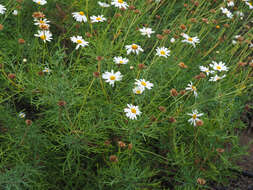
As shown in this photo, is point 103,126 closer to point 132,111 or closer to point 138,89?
point 132,111

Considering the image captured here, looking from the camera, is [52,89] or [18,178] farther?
[52,89]

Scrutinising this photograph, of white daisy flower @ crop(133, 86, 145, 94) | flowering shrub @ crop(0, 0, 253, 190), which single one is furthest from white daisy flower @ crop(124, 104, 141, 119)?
white daisy flower @ crop(133, 86, 145, 94)

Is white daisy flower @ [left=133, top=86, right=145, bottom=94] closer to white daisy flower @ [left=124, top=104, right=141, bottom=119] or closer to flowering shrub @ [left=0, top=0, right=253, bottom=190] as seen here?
flowering shrub @ [left=0, top=0, right=253, bottom=190]

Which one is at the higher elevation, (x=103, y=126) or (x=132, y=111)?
(x=132, y=111)

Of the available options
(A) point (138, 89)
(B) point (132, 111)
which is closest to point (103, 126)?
(B) point (132, 111)

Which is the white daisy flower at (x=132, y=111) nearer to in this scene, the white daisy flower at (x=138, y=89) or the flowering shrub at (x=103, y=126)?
the flowering shrub at (x=103, y=126)

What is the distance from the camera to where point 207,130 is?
218cm

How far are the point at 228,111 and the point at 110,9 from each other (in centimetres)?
163

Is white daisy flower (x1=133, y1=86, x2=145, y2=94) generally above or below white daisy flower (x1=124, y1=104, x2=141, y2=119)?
above

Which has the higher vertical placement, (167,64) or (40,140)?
(167,64)

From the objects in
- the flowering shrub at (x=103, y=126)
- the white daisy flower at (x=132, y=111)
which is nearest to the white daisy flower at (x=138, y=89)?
the flowering shrub at (x=103, y=126)

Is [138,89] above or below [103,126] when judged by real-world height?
above

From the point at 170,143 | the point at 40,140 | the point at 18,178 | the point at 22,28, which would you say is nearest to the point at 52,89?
the point at 40,140

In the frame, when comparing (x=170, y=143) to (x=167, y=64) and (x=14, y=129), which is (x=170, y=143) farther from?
(x=14, y=129)
